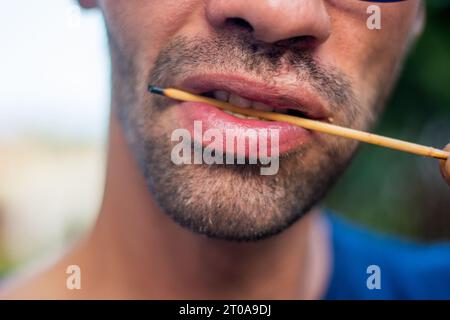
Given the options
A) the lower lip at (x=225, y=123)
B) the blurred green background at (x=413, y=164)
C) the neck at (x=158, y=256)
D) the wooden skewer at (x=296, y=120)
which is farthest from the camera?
the blurred green background at (x=413, y=164)

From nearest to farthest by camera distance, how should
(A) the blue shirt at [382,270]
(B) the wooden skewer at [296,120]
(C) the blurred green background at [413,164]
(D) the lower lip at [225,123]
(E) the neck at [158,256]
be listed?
(B) the wooden skewer at [296,120] < (D) the lower lip at [225,123] < (E) the neck at [158,256] < (A) the blue shirt at [382,270] < (C) the blurred green background at [413,164]

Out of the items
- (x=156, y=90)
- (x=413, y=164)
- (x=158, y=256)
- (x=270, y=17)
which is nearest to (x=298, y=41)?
(x=270, y=17)

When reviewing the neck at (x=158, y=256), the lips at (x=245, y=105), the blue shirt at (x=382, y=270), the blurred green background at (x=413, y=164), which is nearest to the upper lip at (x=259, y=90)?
the lips at (x=245, y=105)

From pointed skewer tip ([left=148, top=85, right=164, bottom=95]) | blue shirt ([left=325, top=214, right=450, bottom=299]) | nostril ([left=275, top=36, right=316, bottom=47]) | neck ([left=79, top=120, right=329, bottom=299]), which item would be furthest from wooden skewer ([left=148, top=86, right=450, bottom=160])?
blue shirt ([left=325, top=214, right=450, bottom=299])

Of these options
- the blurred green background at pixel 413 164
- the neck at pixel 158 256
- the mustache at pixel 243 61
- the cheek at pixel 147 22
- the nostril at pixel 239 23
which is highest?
the blurred green background at pixel 413 164

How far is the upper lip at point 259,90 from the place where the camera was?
33.2 inches

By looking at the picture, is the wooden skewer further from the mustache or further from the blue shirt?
the blue shirt

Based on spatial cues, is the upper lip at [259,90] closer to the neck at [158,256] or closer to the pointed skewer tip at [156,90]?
the pointed skewer tip at [156,90]

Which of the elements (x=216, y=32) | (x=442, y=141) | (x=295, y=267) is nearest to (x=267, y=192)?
(x=216, y=32)

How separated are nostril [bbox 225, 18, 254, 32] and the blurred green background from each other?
178 centimetres

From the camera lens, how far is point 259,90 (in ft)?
2.77

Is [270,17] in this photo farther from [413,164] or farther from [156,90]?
[413,164]

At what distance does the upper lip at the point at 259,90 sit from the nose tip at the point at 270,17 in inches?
2.9

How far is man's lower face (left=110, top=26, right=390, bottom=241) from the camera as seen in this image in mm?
842
